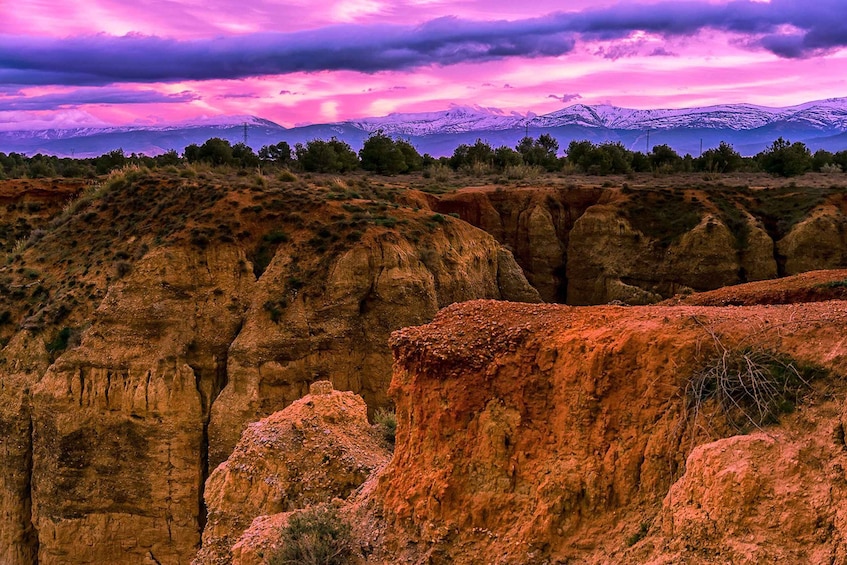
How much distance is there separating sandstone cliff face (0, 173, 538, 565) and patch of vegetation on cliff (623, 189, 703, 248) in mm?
12884

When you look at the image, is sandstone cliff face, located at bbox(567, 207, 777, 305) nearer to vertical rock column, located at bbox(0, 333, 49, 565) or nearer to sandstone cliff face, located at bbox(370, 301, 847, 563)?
sandstone cliff face, located at bbox(370, 301, 847, 563)

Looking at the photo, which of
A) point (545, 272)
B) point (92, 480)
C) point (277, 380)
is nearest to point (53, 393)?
point (92, 480)

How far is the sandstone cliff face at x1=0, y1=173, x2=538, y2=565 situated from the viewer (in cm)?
1988

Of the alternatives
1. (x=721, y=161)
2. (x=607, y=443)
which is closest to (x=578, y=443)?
(x=607, y=443)

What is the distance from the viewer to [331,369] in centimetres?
2156

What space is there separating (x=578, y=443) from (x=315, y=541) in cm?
360

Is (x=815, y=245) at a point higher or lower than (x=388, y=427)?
higher

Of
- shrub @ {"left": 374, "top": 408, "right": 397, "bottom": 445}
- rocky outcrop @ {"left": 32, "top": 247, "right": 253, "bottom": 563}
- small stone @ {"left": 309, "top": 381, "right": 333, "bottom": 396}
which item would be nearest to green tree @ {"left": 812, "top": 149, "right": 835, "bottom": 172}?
shrub @ {"left": 374, "top": 408, "right": 397, "bottom": 445}

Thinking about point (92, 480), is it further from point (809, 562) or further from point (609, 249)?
point (609, 249)

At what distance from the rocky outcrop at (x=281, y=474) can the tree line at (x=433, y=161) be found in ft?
104

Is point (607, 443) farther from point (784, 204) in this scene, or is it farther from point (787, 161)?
point (787, 161)

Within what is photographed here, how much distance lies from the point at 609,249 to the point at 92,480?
23649mm

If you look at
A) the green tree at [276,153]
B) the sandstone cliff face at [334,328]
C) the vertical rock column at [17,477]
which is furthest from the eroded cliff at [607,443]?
the green tree at [276,153]

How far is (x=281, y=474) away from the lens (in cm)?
1278
